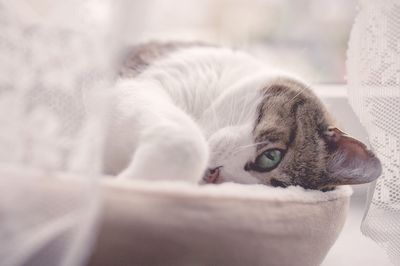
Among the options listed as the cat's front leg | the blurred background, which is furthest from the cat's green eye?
the blurred background

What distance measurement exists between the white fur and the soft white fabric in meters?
0.06

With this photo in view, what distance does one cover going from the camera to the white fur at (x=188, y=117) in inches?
27.5

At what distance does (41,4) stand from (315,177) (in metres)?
0.62

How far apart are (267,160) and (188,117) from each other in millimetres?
247

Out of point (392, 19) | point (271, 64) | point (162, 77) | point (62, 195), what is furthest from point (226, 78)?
point (62, 195)

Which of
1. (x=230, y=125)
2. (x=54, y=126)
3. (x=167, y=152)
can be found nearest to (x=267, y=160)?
(x=230, y=125)

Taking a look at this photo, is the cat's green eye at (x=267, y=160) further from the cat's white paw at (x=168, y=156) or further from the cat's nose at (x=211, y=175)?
the cat's white paw at (x=168, y=156)

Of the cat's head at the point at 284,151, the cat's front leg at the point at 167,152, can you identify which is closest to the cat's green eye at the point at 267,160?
the cat's head at the point at 284,151

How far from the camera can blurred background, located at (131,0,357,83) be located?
1.40 m

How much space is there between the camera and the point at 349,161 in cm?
98

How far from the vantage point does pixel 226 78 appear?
1226 mm

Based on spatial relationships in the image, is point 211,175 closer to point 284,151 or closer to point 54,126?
point 284,151

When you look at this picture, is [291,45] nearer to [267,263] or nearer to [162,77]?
[162,77]

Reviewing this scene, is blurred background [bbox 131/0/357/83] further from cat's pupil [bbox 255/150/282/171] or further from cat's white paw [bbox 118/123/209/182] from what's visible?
cat's white paw [bbox 118/123/209/182]
